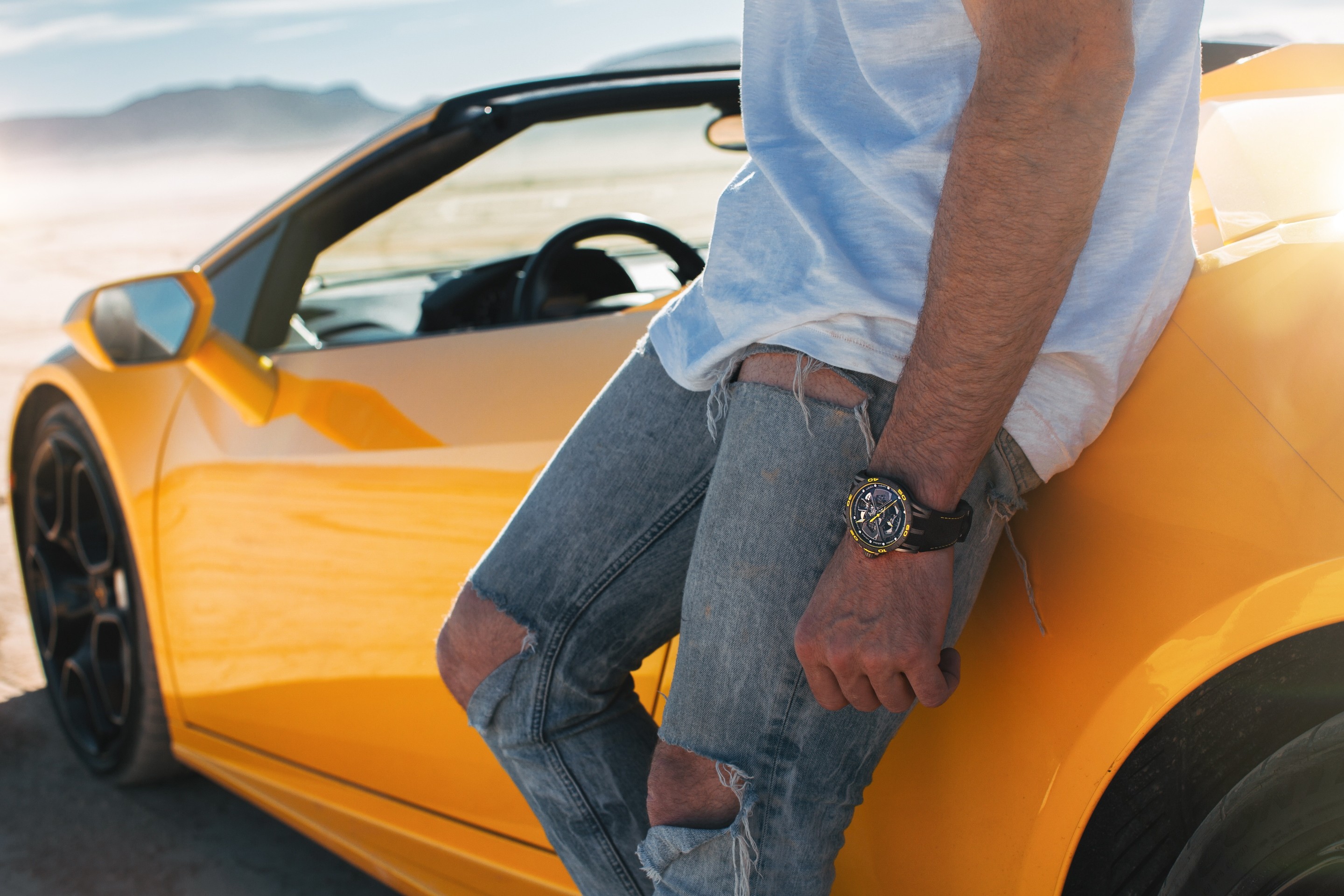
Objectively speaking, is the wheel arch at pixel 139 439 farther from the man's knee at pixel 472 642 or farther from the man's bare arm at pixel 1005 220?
the man's bare arm at pixel 1005 220

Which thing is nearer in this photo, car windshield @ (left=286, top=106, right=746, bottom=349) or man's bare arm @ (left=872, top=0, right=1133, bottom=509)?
man's bare arm @ (left=872, top=0, right=1133, bottom=509)

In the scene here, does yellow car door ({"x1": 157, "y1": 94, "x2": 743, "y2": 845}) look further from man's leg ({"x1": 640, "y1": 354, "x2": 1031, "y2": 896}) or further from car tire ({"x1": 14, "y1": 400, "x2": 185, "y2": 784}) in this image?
man's leg ({"x1": 640, "y1": 354, "x2": 1031, "y2": 896})

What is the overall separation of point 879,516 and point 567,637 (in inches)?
17.4

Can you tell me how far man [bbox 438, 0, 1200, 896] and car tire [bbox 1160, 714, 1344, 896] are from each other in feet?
0.91

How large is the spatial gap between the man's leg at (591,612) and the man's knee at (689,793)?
17cm

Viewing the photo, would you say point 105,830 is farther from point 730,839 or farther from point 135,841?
point 730,839

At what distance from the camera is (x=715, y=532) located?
109 cm

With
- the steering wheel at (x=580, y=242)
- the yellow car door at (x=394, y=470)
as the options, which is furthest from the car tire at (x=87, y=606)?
the steering wheel at (x=580, y=242)

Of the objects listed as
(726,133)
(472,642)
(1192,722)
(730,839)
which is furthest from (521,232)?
(1192,722)

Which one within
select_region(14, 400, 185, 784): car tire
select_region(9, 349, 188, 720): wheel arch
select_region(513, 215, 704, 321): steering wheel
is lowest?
select_region(14, 400, 185, 784): car tire

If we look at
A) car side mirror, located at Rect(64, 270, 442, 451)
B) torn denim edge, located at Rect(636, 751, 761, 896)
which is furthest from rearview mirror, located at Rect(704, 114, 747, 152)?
torn denim edge, located at Rect(636, 751, 761, 896)

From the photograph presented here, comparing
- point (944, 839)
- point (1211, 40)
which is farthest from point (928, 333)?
point (1211, 40)

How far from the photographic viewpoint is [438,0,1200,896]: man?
93 centimetres

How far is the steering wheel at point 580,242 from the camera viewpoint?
86.4 inches
